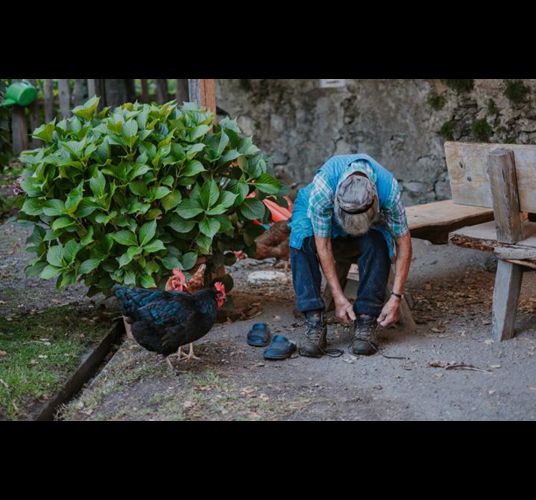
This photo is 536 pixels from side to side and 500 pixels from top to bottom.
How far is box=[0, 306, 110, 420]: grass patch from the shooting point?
4691 mm

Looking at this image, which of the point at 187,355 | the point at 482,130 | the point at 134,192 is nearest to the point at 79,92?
the point at 482,130

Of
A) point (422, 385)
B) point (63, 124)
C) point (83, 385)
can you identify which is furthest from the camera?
point (63, 124)

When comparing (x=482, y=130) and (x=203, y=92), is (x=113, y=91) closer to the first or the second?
(x=203, y=92)

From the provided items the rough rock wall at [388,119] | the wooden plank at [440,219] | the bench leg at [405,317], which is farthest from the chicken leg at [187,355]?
the rough rock wall at [388,119]

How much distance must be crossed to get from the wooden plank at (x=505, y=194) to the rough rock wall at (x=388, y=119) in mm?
2811

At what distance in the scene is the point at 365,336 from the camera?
17.6 ft

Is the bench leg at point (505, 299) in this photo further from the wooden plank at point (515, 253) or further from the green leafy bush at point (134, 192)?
the green leafy bush at point (134, 192)

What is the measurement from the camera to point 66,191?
5.56 m

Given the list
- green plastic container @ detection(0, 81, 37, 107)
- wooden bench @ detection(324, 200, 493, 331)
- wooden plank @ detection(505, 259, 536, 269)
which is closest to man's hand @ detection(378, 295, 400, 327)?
wooden bench @ detection(324, 200, 493, 331)

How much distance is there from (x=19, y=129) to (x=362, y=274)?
24.8ft
